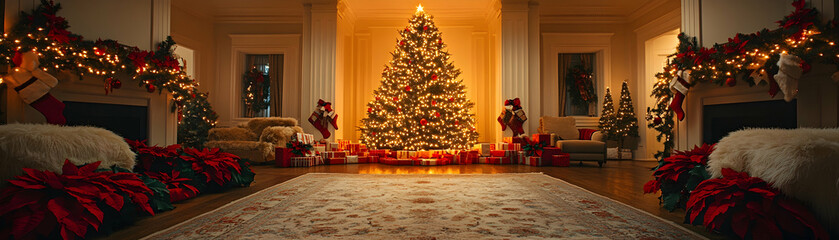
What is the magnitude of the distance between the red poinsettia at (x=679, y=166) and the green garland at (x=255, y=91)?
870 cm

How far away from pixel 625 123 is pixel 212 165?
7701mm

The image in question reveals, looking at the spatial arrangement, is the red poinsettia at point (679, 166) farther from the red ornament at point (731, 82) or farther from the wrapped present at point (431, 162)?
the wrapped present at point (431, 162)

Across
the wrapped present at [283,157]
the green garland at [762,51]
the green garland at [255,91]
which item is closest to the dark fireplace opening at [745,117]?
the green garland at [762,51]

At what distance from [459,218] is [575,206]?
33.2 inches

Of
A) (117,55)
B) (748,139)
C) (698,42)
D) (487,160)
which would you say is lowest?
(487,160)

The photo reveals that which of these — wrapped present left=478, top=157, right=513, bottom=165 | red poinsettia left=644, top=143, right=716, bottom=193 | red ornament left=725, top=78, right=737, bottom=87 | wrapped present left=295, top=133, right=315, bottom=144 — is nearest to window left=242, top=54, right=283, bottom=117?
wrapped present left=295, top=133, right=315, bottom=144

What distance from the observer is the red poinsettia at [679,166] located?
232 cm

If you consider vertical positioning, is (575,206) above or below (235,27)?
below

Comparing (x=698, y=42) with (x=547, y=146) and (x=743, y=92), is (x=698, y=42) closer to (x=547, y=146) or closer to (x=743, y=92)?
(x=743, y=92)

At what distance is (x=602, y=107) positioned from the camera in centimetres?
879

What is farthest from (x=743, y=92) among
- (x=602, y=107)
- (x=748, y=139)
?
(x=602, y=107)

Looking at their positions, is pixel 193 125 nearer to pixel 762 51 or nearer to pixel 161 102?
pixel 161 102

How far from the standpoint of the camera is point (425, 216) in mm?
2209

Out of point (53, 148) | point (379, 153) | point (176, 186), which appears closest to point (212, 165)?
point (176, 186)
